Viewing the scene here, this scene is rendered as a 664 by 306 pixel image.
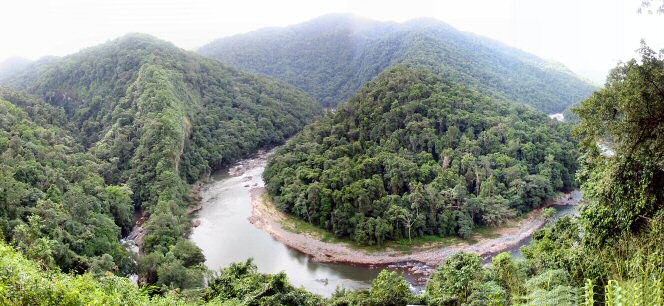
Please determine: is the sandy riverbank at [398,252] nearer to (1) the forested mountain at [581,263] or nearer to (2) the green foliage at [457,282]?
(1) the forested mountain at [581,263]

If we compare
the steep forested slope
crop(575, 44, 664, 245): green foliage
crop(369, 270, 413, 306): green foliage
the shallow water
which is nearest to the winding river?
the shallow water

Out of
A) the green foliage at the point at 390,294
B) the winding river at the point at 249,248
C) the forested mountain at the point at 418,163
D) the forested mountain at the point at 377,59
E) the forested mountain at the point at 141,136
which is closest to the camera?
the green foliage at the point at 390,294

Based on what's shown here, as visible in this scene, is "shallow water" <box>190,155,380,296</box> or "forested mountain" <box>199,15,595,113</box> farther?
"forested mountain" <box>199,15,595,113</box>

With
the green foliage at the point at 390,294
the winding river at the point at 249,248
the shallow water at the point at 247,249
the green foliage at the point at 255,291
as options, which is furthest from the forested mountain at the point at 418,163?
the green foliage at the point at 390,294

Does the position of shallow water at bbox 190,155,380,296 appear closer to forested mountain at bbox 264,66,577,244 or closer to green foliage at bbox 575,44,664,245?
forested mountain at bbox 264,66,577,244

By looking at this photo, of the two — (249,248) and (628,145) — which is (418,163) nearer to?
(249,248)

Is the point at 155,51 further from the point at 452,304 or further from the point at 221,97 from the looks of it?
the point at 452,304
